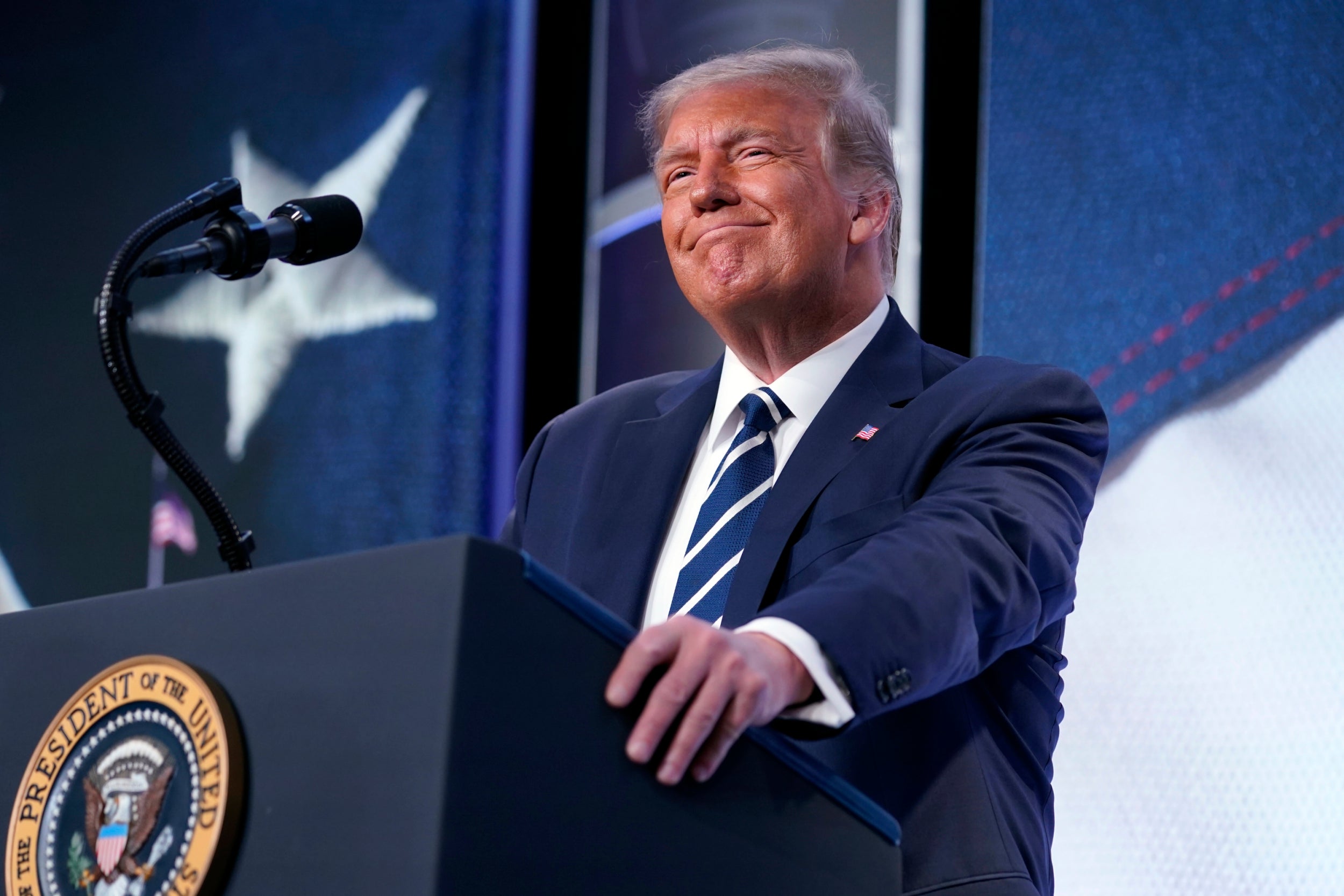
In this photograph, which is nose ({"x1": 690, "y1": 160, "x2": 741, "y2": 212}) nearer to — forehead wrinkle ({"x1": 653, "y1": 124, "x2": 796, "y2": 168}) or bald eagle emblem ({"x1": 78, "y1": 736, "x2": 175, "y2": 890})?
forehead wrinkle ({"x1": 653, "y1": 124, "x2": 796, "y2": 168})

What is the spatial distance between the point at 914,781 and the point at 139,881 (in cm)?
69

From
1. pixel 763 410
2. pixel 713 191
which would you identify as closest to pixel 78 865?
pixel 763 410

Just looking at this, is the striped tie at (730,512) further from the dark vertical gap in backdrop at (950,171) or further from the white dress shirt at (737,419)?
the dark vertical gap in backdrop at (950,171)

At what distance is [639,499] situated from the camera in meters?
1.57

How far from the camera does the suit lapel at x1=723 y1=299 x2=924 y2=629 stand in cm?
133

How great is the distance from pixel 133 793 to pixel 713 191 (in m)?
1.16

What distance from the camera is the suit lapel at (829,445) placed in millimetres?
1330

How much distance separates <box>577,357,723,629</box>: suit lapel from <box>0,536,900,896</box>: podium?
64 centimetres

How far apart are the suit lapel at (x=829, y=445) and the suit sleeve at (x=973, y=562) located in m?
0.11

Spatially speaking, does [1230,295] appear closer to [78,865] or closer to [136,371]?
[136,371]

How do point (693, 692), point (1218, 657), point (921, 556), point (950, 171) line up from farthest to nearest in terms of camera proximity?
point (950, 171), point (1218, 657), point (921, 556), point (693, 692)

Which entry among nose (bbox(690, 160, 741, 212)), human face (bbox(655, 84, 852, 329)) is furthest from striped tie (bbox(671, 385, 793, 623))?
nose (bbox(690, 160, 741, 212))

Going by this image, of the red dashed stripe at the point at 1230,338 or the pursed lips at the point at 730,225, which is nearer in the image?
the pursed lips at the point at 730,225

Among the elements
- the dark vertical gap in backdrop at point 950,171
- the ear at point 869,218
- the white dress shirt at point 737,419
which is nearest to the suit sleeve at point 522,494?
the white dress shirt at point 737,419
